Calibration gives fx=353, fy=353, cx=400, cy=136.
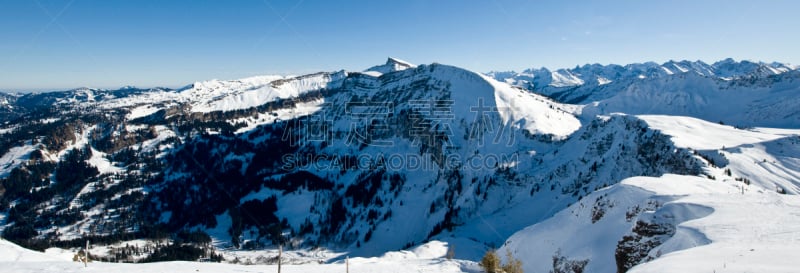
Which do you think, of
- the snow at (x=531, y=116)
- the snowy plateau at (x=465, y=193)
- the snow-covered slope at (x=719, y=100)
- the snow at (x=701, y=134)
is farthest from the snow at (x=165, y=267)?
the snow-covered slope at (x=719, y=100)

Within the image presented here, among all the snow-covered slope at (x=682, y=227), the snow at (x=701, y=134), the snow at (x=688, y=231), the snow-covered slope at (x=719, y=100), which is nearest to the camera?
the snow at (x=688, y=231)

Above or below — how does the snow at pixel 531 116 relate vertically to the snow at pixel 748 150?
above

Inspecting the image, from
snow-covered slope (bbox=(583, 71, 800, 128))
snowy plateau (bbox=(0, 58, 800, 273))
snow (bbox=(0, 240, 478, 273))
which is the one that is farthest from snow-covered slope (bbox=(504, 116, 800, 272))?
snow-covered slope (bbox=(583, 71, 800, 128))

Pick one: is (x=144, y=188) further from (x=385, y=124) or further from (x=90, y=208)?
(x=385, y=124)

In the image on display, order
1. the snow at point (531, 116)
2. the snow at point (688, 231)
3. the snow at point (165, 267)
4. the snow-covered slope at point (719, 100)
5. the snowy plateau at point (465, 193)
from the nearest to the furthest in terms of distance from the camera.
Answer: the snow at point (688, 231) < the snow at point (165, 267) < the snowy plateau at point (465, 193) < the snow at point (531, 116) < the snow-covered slope at point (719, 100)

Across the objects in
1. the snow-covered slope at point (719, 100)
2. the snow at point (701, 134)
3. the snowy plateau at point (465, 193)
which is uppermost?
the snow-covered slope at point (719, 100)

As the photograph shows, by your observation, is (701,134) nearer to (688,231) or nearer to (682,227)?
(682,227)

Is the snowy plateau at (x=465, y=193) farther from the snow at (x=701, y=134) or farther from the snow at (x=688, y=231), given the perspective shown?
the snow at (x=701, y=134)

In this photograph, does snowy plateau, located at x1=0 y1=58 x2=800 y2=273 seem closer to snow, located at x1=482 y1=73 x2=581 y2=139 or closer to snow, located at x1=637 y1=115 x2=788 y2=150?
snow, located at x1=637 y1=115 x2=788 y2=150

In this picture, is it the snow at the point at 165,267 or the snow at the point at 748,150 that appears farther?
the snow at the point at 748,150
